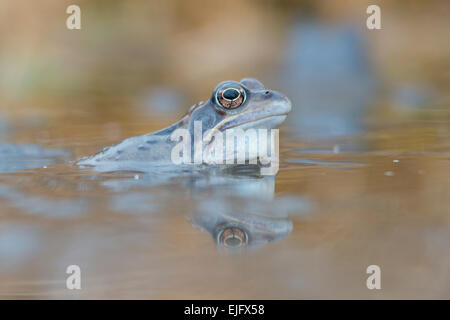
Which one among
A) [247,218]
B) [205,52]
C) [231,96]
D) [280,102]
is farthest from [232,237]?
[205,52]

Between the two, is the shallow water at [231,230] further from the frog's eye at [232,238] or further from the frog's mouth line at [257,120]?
the frog's mouth line at [257,120]

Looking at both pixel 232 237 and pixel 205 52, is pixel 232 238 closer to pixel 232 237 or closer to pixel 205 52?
pixel 232 237

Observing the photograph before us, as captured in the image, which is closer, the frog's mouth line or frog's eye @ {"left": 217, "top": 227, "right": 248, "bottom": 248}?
frog's eye @ {"left": 217, "top": 227, "right": 248, "bottom": 248}

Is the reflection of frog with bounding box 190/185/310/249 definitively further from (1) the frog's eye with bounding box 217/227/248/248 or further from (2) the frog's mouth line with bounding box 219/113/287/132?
(2) the frog's mouth line with bounding box 219/113/287/132

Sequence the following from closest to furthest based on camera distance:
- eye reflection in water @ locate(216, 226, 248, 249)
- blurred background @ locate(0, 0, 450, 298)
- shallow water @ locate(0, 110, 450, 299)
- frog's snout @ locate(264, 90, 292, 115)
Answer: shallow water @ locate(0, 110, 450, 299) → blurred background @ locate(0, 0, 450, 298) → eye reflection in water @ locate(216, 226, 248, 249) → frog's snout @ locate(264, 90, 292, 115)

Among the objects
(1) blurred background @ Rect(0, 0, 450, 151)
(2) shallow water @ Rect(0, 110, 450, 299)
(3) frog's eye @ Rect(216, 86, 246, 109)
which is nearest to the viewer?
(2) shallow water @ Rect(0, 110, 450, 299)

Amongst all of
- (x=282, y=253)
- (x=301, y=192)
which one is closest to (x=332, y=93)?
(x=301, y=192)

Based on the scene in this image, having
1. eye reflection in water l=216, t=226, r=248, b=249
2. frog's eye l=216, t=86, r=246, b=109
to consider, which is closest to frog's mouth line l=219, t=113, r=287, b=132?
frog's eye l=216, t=86, r=246, b=109
